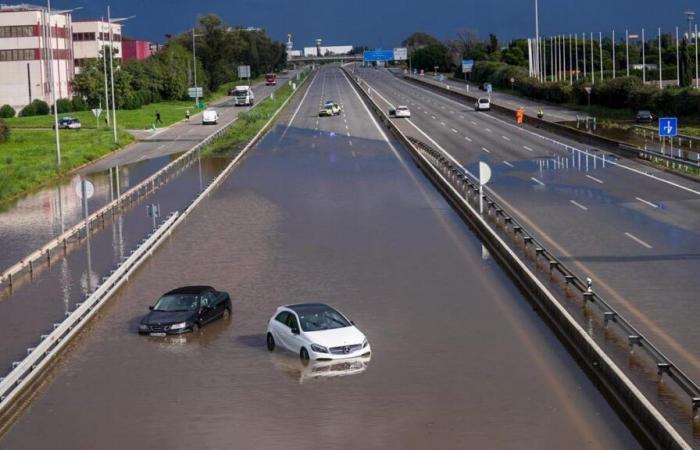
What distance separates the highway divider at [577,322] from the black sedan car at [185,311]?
6.70 metres

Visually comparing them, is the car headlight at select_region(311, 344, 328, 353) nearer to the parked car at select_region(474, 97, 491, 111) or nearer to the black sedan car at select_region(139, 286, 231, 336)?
the black sedan car at select_region(139, 286, 231, 336)

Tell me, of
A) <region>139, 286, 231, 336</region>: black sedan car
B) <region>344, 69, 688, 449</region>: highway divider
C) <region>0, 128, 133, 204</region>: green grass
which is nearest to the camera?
<region>344, 69, 688, 449</region>: highway divider

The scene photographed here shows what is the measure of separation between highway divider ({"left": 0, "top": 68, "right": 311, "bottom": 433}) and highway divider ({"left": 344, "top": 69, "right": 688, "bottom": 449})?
9.26m

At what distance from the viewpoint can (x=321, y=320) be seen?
67.7ft

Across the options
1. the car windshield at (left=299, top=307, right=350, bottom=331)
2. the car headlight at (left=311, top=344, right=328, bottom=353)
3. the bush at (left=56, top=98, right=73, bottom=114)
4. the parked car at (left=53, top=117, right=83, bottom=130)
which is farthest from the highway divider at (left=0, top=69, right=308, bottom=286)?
the bush at (left=56, top=98, right=73, bottom=114)

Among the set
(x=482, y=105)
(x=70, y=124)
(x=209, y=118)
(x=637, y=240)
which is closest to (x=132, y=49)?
(x=209, y=118)

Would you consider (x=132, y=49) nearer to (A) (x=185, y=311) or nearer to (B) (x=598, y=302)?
(A) (x=185, y=311)

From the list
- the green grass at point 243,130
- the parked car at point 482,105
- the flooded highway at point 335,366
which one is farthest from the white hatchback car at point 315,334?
the parked car at point 482,105

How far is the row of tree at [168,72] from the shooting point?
108 m

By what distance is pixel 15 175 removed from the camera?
5225cm

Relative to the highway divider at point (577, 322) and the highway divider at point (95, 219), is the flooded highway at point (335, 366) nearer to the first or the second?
the highway divider at point (577, 322)

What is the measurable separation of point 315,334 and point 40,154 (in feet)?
159

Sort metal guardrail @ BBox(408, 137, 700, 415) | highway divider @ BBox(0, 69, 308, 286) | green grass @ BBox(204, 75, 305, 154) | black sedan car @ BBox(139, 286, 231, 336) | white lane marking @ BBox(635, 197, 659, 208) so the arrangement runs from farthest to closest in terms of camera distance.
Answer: green grass @ BBox(204, 75, 305, 154)
white lane marking @ BBox(635, 197, 659, 208)
highway divider @ BBox(0, 69, 308, 286)
black sedan car @ BBox(139, 286, 231, 336)
metal guardrail @ BBox(408, 137, 700, 415)

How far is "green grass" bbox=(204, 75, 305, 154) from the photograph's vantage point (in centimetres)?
6902
